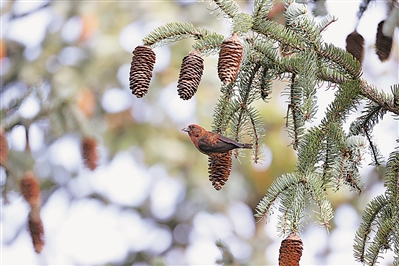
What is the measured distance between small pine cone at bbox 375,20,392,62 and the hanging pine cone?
2.26 feet

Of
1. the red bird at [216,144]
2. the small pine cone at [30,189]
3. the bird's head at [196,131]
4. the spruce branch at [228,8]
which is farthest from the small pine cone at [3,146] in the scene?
the spruce branch at [228,8]

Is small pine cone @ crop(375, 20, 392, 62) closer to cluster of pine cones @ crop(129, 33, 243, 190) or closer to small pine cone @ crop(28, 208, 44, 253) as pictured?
cluster of pine cones @ crop(129, 33, 243, 190)

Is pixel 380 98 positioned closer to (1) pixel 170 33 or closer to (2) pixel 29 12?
(1) pixel 170 33

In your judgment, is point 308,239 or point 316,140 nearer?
point 316,140

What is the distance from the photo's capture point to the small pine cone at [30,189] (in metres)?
2.06

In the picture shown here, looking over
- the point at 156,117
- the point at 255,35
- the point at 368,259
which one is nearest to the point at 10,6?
the point at 156,117

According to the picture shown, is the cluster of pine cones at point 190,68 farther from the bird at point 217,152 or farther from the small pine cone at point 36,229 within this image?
the small pine cone at point 36,229

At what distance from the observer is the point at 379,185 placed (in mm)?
5301

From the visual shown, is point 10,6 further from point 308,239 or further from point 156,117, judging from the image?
point 308,239

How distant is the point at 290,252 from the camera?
1.14m

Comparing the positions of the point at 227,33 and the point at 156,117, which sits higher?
the point at 227,33

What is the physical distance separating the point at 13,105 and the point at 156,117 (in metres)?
2.87

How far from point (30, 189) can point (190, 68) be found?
1069mm

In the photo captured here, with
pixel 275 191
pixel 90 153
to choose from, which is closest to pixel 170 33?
pixel 275 191
